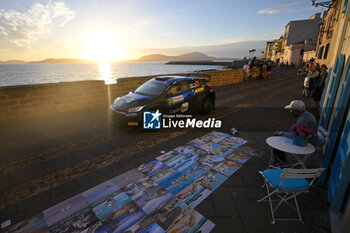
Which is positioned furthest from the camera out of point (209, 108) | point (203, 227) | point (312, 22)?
point (312, 22)

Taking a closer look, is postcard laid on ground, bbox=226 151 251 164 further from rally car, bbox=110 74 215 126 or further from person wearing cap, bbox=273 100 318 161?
rally car, bbox=110 74 215 126

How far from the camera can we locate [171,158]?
4504mm

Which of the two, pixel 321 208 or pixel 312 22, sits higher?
pixel 312 22

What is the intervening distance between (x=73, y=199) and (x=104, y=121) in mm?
4291

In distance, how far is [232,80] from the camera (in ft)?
59.5

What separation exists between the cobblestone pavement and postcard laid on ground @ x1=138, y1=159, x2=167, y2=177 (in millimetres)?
219

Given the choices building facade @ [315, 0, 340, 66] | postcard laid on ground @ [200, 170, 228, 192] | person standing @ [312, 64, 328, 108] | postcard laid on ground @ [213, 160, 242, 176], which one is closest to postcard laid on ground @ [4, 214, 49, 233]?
postcard laid on ground @ [200, 170, 228, 192]

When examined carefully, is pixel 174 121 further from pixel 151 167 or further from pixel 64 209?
pixel 64 209

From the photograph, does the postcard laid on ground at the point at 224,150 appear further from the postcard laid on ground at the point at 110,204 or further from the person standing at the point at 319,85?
the person standing at the point at 319,85

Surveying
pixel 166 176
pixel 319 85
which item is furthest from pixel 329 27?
pixel 166 176

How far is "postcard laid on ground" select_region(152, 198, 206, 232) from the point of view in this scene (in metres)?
2.59

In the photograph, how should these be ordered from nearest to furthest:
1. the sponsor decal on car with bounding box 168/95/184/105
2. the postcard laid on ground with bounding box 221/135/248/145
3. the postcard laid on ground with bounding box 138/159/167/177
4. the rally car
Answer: the postcard laid on ground with bounding box 138/159/167/177, the postcard laid on ground with bounding box 221/135/248/145, the rally car, the sponsor decal on car with bounding box 168/95/184/105

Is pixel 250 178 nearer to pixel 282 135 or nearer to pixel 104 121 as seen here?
pixel 282 135

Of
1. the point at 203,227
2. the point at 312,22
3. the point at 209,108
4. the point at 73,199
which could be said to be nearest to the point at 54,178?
the point at 73,199
